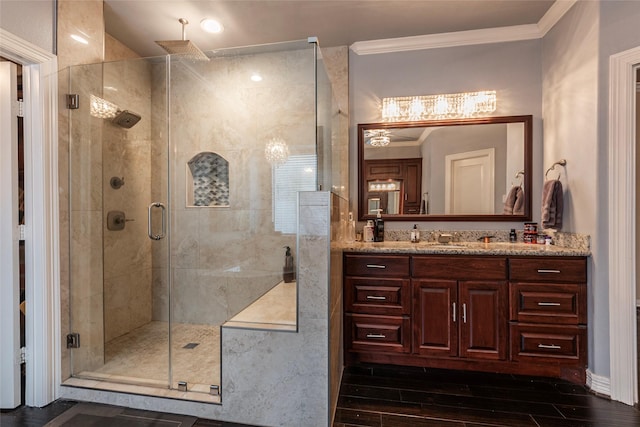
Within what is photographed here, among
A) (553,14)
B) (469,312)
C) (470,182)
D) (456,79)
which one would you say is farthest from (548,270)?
(553,14)

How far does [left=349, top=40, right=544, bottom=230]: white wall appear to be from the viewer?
2.50 meters

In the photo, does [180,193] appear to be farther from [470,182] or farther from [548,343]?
[548,343]

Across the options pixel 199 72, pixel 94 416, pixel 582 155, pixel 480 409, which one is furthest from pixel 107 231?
pixel 582 155

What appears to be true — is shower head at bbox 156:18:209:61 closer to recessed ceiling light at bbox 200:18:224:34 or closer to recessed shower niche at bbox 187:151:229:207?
recessed ceiling light at bbox 200:18:224:34

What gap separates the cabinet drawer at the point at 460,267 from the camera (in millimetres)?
2053

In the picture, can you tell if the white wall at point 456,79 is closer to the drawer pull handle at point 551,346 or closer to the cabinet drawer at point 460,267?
the cabinet drawer at point 460,267

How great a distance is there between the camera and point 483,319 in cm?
206

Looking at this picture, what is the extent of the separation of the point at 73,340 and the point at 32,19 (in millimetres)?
1940

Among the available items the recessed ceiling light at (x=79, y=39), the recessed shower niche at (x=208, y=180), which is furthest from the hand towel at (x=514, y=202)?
the recessed ceiling light at (x=79, y=39)

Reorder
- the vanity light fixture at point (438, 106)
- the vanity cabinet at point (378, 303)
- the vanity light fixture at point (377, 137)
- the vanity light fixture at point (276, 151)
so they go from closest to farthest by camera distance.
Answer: the vanity cabinet at point (378, 303), the vanity light fixture at point (276, 151), the vanity light fixture at point (438, 106), the vanity light fixture at point (377, 137)

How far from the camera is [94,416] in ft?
5.60

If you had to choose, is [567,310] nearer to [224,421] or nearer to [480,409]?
[480,409]

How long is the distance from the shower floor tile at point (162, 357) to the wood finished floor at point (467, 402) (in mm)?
930

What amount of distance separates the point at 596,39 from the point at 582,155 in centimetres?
73
